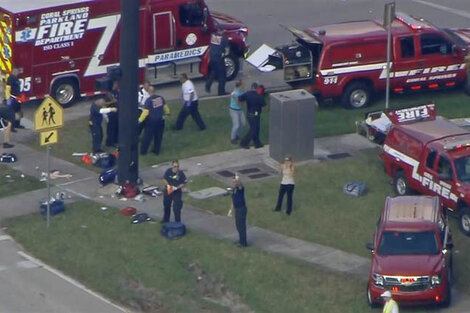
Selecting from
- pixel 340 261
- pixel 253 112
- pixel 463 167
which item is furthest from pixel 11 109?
pixel 463 167

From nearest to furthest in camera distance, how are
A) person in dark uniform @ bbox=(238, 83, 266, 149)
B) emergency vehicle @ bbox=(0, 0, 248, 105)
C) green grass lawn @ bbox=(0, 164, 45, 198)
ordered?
green grass lawn @ bbox=(0, 164, 45, 198), person in dark uniform @ bbox=(238, 83, 266, 149), emergency vehicle @ bbox=(0, 0, 248, 105)

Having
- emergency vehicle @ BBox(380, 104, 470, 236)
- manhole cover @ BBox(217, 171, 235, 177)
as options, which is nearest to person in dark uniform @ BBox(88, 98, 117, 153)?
manhole cover @ BBox(217, 171, 235, 177)

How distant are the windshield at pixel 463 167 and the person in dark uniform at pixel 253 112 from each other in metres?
6.35

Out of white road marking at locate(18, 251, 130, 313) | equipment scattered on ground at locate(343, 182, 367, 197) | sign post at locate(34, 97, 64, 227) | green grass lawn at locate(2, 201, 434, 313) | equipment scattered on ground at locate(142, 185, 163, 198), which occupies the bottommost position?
white road marking at locate(18, 251, 130, 313)

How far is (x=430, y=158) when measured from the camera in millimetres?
28672

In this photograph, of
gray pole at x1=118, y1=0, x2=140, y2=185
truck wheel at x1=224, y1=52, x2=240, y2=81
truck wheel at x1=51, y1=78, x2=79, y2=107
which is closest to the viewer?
gray pole at x1=118, y1=0, x2=140, y2=185

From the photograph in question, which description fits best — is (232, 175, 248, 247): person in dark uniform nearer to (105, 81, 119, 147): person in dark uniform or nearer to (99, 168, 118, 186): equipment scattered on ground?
(99, 168, 118, 186): equipment scattered on ground

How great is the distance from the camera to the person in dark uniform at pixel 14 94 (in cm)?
3416

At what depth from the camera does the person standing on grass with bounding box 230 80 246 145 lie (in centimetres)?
3309

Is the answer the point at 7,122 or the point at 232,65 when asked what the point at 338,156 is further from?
the point at 7,122

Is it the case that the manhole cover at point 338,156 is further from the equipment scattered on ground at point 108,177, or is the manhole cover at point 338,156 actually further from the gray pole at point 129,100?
the equipment scattered on ground at point 108,177

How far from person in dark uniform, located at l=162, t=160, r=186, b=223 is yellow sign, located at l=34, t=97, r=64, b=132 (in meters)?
2.51

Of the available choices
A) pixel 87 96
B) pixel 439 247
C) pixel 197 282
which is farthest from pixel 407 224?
pixel 87 96

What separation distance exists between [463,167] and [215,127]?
8.85 m
